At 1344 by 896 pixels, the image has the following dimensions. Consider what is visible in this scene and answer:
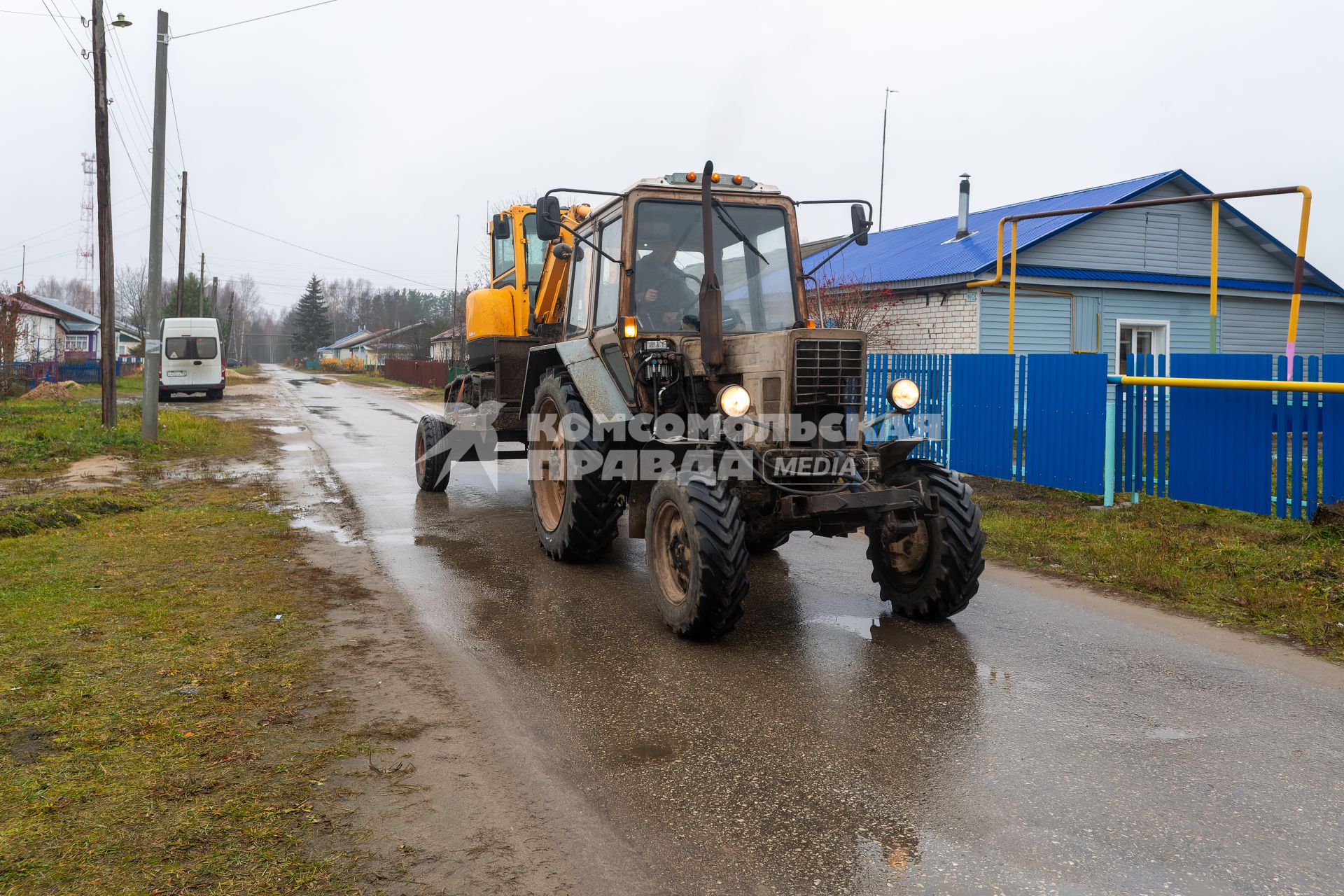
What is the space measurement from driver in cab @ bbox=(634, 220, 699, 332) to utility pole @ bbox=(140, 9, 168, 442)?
12944mm

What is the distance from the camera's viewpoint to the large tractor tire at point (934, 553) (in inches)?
230

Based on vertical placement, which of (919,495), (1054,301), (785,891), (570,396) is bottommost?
(785,891)

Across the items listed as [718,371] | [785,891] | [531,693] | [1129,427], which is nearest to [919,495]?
[718,371]

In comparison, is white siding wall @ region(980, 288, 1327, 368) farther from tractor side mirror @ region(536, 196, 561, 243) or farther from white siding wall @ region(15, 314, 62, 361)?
white siding wall @ region(15, 314, 62, 361)

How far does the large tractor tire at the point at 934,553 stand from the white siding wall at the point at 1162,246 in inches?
498

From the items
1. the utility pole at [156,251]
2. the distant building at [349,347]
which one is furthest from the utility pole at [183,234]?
the distant building at [349,347]

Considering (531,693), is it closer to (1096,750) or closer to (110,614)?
(1096,750)

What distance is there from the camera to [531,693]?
4844 mm

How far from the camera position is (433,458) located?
38.0 feet

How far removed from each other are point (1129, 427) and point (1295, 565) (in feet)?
10.9

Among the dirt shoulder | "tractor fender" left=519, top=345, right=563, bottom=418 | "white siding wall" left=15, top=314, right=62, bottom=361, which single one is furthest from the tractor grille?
"white siding wall" left=15, top=314, right=62, bottom=361

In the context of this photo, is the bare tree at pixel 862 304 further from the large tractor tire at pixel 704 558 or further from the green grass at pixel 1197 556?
the large tractor tire at pixel 704 558

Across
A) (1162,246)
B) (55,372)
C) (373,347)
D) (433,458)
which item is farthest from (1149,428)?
(373,347)

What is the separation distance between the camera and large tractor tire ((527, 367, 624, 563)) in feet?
24.0
